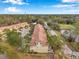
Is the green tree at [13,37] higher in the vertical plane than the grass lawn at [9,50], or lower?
higher

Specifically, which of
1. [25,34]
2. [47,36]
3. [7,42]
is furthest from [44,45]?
[7,42]

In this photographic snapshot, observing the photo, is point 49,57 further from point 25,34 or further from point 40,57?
point 25,34

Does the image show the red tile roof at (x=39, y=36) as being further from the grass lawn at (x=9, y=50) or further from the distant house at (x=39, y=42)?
the grass lawn at (x=9, y=50)

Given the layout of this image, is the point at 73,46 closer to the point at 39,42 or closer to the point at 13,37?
the point at 39,42

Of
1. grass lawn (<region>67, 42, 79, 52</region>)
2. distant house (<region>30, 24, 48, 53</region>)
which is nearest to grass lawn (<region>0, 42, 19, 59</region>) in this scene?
distant house (<region>30, 24, 48, 53</region>)

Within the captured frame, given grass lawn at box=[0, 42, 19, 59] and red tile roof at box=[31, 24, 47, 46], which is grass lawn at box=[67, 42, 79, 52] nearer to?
red tile roof at box=[31, 24, 47, 46]

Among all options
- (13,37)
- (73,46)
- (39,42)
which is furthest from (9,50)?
(73,46)

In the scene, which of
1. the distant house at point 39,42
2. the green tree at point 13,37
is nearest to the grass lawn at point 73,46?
the distant house at point 39,42

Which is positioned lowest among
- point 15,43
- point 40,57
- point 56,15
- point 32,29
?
point 40,57
